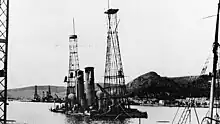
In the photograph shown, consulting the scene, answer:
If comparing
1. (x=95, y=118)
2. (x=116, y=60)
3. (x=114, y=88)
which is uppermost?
(x=116, y=60)

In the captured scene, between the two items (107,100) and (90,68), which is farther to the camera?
(90,68)

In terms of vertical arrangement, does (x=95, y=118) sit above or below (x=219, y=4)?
below

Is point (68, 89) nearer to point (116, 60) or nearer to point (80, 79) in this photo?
point (80, 79)

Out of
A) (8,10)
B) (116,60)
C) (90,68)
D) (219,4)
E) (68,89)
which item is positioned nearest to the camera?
(219,4)

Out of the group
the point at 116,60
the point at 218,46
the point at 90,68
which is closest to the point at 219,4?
the point at 218,46

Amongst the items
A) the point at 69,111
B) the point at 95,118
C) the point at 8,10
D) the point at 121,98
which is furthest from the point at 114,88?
the point at 8,10

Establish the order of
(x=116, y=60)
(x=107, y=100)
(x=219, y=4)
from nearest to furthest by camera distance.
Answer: (x=219, y=4) < (x=116, y=60) < (x=107, y=100)
